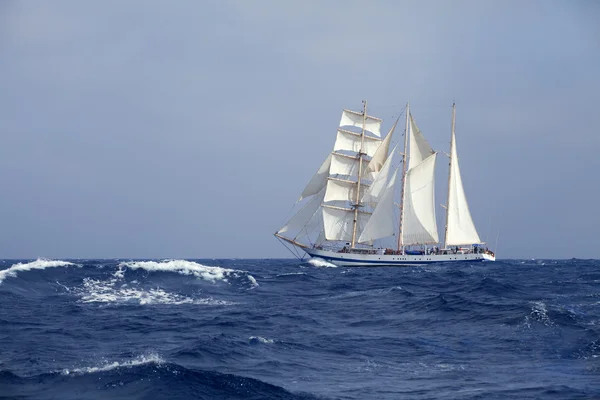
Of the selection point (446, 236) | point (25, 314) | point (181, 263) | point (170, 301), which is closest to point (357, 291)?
point (170, 301)

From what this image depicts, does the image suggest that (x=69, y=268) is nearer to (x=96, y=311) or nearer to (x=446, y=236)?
(x=96, y=311)

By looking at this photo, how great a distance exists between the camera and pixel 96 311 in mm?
26484

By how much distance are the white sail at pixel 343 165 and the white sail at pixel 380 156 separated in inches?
110

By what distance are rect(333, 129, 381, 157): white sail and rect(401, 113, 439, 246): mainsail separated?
7.81 m

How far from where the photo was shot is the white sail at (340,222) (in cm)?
9256

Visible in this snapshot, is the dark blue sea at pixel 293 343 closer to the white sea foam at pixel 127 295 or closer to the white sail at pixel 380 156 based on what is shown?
the white sea foam at pixel 127 295

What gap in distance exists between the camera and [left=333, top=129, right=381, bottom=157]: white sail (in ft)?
311

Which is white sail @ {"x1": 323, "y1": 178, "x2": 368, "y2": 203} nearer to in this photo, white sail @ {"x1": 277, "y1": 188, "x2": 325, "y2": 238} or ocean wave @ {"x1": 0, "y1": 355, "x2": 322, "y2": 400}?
white sail @ {"x1": 277, "y1": 188, "x2": 325, "y2": 238}

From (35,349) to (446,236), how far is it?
270ft

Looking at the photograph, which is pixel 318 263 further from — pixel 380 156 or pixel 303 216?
pixel 380 156

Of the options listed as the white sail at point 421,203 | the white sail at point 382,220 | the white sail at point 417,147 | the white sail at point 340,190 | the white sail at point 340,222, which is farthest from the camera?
the white sail at point 340,222

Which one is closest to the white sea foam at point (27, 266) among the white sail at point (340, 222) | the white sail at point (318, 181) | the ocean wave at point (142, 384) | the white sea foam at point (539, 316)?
the ocean wave at point (142, 384)

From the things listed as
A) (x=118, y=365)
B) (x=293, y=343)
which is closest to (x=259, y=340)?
(x=293, y=343)

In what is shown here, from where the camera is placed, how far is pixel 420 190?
89312 mm
